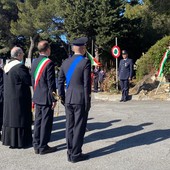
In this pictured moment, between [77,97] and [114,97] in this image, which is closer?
[77,97]

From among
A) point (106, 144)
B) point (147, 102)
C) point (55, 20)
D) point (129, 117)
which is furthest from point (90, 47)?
point (106, 144)

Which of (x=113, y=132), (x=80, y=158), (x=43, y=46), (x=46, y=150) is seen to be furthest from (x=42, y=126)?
(x=113, y=132)

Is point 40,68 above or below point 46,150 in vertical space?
above

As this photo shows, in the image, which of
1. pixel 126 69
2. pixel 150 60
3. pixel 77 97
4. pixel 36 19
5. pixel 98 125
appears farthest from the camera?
pixel 36 19

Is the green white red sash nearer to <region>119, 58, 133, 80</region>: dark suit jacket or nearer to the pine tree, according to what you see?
<region>119, 58, 133, 80</region>: dark suit jacket

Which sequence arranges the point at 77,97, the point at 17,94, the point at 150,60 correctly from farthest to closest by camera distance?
the point at 150,60, the point at 17,94, the point at 77,97

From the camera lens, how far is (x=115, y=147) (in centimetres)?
607

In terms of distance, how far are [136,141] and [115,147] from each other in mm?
570

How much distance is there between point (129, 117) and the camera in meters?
9.09

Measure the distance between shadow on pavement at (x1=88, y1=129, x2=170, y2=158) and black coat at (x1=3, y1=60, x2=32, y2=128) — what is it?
4.62ft

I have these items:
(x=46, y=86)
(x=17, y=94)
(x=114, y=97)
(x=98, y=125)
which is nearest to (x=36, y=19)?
(x=114, y=97)

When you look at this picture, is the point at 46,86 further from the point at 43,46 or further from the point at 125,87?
the point at 125,87

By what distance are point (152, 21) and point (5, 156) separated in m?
22.6

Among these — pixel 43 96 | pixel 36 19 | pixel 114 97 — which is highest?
pixel 36 19
